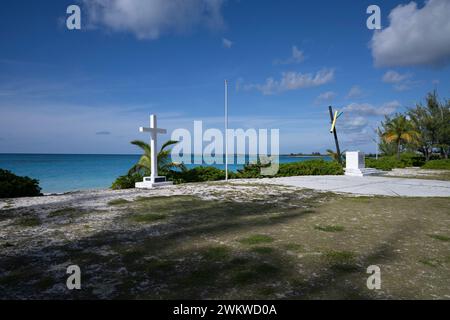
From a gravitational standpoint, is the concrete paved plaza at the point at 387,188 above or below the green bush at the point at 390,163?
below

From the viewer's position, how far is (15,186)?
8.97 m

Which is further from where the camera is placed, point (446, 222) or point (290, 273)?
point (446, 222)

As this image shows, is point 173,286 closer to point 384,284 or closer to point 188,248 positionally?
point 188,248

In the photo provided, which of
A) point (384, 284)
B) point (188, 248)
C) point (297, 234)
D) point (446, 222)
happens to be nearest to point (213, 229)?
point (188, 248)

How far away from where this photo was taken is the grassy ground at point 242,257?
274 centimetres

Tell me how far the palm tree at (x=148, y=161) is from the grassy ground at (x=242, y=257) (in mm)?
7629

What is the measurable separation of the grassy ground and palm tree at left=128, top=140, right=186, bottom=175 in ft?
25.0

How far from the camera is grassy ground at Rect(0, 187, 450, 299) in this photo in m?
2.74

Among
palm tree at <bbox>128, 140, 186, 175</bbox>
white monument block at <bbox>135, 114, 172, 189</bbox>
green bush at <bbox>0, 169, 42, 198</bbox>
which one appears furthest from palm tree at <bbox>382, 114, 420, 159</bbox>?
green bush at <bbox>0, 169, 42, 198</bbox>

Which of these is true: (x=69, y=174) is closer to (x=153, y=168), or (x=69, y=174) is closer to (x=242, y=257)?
(x=153, y=168)

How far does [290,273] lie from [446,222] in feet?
14.1

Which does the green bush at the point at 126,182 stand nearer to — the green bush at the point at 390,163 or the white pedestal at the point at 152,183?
the white pedestal at the point at 152,183

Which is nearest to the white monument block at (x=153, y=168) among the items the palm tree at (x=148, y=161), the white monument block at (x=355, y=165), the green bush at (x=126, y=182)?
the green bush at (x=126, y=182)
